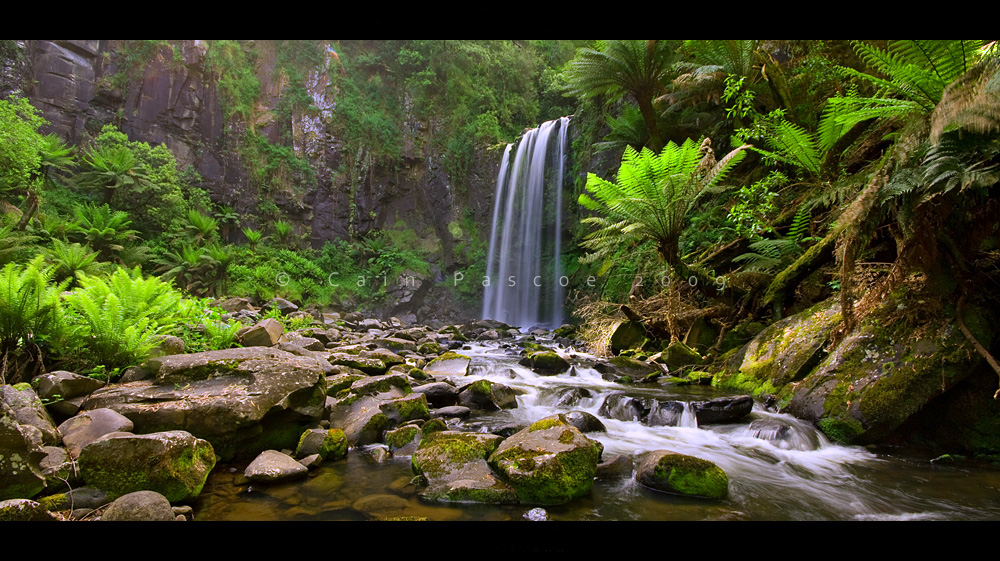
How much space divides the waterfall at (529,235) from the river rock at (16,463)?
12.1 metres

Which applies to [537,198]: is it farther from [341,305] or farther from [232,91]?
[232,91]

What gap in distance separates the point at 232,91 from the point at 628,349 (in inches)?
777

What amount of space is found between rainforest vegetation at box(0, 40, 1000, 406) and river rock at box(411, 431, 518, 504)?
2435mm

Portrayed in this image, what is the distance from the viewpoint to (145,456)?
1.76 meters

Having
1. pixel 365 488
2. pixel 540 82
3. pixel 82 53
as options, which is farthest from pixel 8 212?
pixel 540 82

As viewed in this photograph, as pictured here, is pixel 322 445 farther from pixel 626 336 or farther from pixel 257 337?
pixel 626 336

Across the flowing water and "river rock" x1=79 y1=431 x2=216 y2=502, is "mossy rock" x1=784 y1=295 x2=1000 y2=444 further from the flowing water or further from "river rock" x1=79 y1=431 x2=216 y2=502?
"river rock" x1=79 y1=431 x2=216 y2=502

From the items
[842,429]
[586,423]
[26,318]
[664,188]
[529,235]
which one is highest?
[529,235]

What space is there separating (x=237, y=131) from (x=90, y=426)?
62.1 feet

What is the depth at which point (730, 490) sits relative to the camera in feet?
6.84

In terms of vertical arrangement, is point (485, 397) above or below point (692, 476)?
below

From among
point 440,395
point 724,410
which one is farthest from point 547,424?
point 724,410

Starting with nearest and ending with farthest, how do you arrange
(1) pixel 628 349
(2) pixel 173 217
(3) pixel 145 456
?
1. (3) pixel 145 456
2. (1) pixel 628 349
3. (2) pixel 173 217

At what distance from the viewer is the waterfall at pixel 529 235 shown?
546 inches
